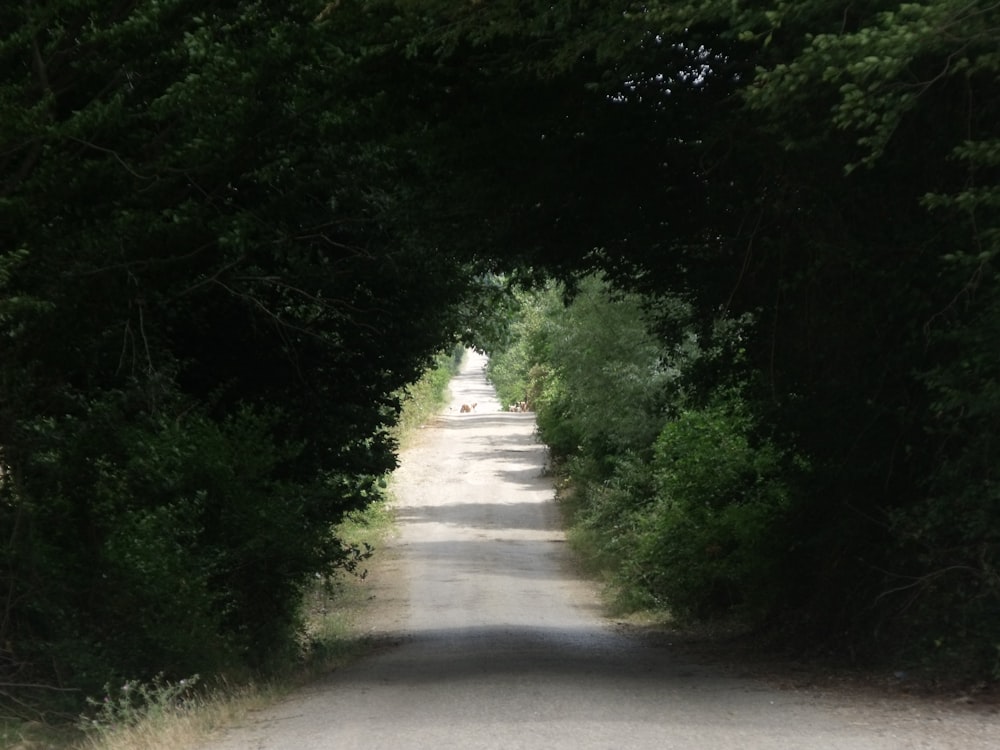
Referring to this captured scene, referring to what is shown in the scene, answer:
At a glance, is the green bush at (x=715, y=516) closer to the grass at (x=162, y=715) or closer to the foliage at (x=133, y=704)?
the grass at (x=162, y=715)

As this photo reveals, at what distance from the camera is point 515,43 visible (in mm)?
11758

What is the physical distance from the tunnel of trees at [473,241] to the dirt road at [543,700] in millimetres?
1385

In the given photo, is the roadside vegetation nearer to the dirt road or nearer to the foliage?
the dirt road

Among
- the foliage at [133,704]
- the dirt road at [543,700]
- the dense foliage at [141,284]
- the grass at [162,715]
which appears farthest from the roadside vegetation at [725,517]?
the foliage at [133,704]

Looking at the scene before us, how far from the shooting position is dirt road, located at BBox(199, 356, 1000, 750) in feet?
28.8

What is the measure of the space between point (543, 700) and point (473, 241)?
5.11 m

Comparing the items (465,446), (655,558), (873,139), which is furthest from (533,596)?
(465,446)

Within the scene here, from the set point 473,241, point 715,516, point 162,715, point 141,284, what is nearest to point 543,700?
point 162,715

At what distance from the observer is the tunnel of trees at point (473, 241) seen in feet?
34.5

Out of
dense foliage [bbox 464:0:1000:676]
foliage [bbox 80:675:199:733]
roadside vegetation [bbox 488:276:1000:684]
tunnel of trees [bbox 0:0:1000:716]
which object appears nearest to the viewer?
dense foliage [bbox 464:0:1000:676]

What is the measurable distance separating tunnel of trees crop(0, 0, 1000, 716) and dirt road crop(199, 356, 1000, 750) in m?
1.39

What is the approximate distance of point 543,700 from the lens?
10641 mm

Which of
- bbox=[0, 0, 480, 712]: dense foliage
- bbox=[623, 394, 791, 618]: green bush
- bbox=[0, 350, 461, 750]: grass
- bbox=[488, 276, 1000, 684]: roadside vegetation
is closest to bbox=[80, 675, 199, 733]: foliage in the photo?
bbox=[0, 350, 461, 750]: grass

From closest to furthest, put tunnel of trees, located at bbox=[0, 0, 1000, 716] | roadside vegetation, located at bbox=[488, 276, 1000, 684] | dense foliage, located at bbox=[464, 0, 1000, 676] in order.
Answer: dense foliage, located at bbox=[464, 0, 1000, 676]
tunnel of trees, located at bbox=[0, 0, 1000, 716]
roadside vegetation, located at bbox=[488, 276, 1000, 684]
